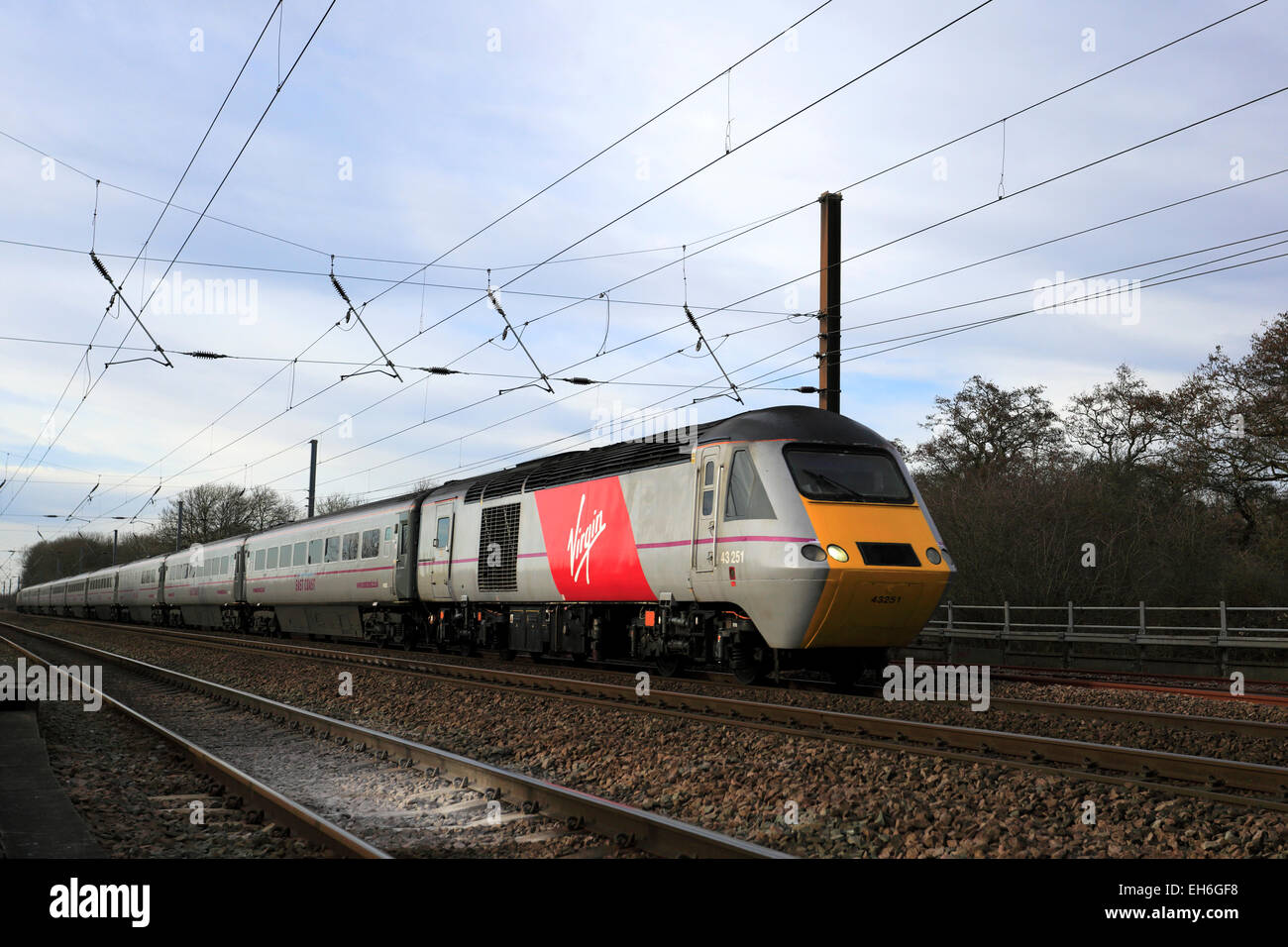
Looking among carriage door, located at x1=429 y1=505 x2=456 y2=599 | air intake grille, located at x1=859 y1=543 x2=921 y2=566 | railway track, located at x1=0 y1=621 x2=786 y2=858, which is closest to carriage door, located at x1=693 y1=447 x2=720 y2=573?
air intake grille, located at x1=859 y1=543 x2=921 y2=566

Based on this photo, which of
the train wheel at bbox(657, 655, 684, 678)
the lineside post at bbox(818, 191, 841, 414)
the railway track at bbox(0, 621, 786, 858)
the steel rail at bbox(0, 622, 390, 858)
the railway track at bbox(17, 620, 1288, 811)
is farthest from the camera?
the lineside post at bbox(818, 191, 841, 414)

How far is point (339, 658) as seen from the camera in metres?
22.2

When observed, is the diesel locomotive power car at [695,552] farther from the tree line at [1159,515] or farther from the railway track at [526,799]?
the tree line at [1159,515]

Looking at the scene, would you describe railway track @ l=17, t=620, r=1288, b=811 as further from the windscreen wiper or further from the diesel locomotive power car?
the windscreen wiper

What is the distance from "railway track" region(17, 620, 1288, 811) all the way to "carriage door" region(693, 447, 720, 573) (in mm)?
1854

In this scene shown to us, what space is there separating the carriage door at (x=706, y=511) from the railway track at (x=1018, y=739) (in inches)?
73.0

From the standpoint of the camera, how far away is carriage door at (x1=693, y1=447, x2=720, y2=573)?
551 inches

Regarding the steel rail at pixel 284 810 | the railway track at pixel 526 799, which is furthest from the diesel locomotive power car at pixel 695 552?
the steel rail at pixel 284 810

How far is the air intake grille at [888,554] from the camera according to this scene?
12977 millimetres

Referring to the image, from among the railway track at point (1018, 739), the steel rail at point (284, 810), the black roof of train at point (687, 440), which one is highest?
the black roof of train at point (687, 440)

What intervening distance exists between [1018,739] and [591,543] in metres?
9.05
